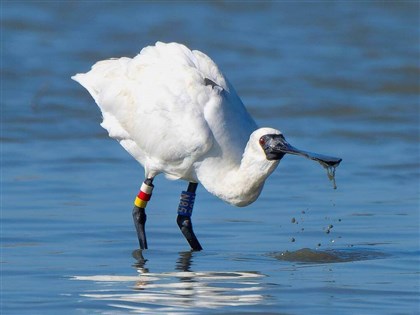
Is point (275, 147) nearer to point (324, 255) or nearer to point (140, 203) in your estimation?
point (324, 255)

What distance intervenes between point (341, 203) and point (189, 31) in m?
13.0

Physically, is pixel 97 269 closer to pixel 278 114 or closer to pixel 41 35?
pixel 278 114

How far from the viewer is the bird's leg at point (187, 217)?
11.2 metres

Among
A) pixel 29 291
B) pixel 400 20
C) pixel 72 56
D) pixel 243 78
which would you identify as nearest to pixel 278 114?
pixel 243 78

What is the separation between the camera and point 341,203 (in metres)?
13.2

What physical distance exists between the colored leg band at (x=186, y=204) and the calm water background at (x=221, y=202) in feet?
0.79

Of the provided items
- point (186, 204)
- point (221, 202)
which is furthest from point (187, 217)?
point (221, 202)

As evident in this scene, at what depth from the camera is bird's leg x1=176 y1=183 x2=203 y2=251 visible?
11.2 m

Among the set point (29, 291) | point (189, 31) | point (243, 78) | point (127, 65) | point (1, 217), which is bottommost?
point (29, 291)

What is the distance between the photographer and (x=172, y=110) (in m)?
11.4

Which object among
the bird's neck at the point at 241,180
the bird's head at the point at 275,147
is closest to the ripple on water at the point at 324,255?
the bird's neck at the point at 241,180

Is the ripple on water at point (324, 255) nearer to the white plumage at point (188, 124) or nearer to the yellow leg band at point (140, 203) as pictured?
the white plumage at point (188, 124)

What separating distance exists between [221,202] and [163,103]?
2.10 meters

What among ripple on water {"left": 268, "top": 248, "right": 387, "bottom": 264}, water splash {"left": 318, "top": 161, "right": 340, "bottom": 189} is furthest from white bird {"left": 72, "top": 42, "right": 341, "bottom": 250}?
ripple on water {"left": 268, "top": 248, "right": 387, "bottom": 264}
